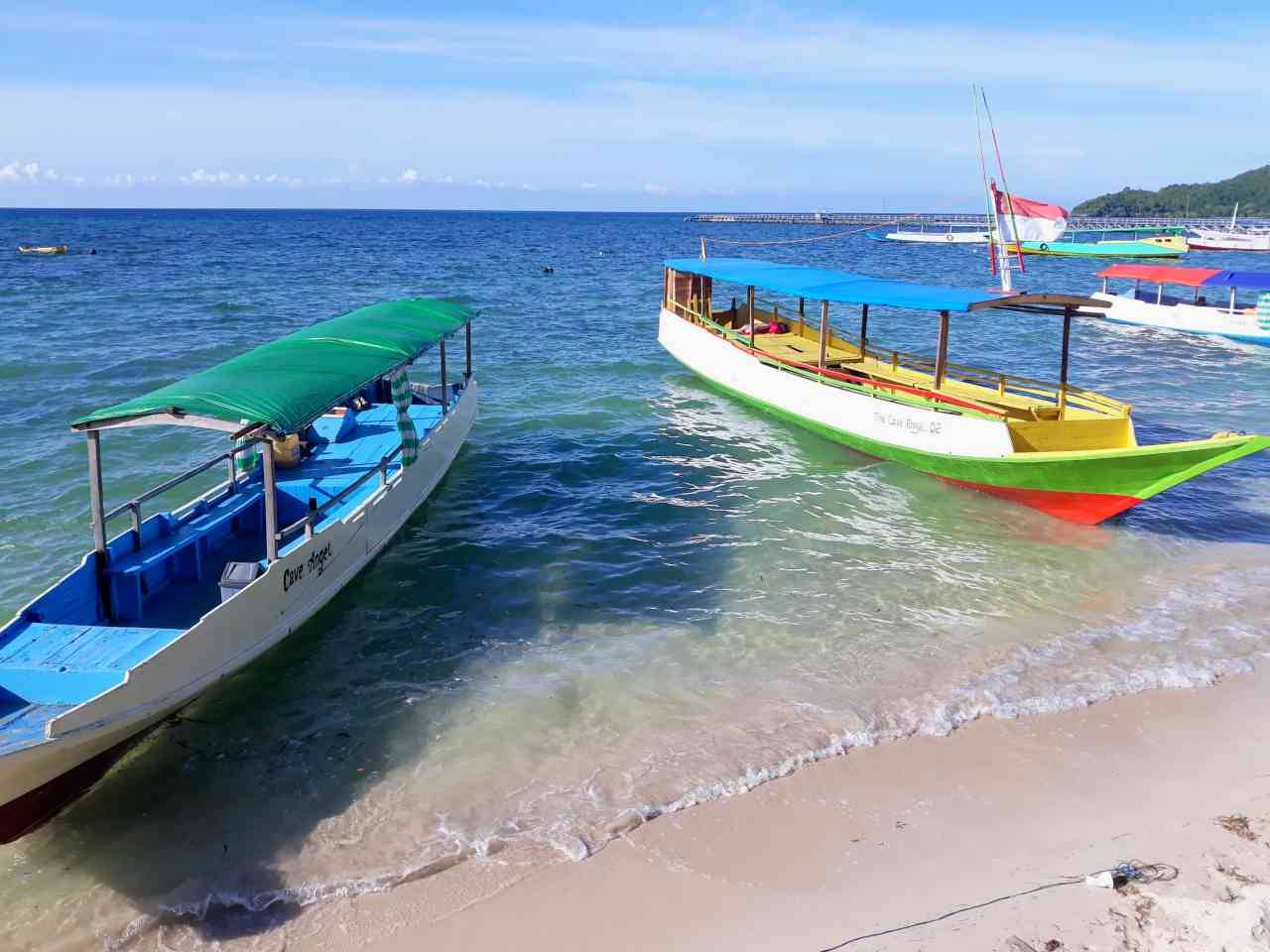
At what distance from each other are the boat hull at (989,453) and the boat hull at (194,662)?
330 inches

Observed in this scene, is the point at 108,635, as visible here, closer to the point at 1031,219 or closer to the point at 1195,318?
the point at 1195,318

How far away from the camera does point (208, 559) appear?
10.6 m

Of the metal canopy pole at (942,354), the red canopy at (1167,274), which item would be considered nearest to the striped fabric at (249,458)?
the metal canopy pole at (942,354)

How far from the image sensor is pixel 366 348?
1201 cm

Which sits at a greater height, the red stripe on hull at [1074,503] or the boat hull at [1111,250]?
the boat hull at [1111,250]

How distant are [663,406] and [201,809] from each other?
15.0 meters

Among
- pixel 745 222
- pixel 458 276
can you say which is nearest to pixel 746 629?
pixel 458 276

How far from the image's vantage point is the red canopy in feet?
103

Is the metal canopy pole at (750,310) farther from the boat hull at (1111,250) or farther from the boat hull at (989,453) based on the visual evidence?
the boat hull at (1111,250)

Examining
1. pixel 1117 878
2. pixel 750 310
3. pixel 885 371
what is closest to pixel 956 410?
pixel 885 371

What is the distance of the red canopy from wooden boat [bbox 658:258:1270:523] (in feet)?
53.3

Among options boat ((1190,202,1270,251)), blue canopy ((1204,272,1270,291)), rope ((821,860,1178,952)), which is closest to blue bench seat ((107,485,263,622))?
rope ((821,860,1178,952))

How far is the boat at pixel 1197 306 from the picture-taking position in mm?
30422

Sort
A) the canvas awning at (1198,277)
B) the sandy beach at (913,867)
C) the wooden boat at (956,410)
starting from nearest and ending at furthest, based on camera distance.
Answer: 1. the sandy beach at (913,867)
2. the wooden boat at (956,410)
3. the canvas awning at (1198,277)
